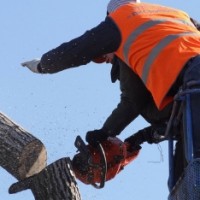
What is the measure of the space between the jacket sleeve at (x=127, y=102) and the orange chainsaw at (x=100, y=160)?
12 cm

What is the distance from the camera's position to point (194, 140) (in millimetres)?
4418

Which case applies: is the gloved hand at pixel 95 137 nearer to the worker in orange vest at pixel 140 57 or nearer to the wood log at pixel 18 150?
the worker in orange vest at pixel 140 57

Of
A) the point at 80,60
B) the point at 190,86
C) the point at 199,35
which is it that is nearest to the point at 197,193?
the point at 190,86

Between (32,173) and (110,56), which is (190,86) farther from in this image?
(32,173)

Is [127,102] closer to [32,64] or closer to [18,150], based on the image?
[32,64]

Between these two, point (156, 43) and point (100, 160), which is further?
point (100, 160)

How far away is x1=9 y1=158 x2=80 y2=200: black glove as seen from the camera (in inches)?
222

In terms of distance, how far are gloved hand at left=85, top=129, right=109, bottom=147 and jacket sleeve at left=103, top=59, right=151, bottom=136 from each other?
0.14 ft

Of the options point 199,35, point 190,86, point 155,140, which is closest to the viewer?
point 190,86

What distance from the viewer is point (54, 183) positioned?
567cm

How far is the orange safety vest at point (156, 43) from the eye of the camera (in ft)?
15.6

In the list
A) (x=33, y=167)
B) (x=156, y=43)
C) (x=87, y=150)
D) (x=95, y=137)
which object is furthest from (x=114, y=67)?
(x=33, y=167)

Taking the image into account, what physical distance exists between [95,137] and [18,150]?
2.14ft

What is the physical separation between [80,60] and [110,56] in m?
0.28
